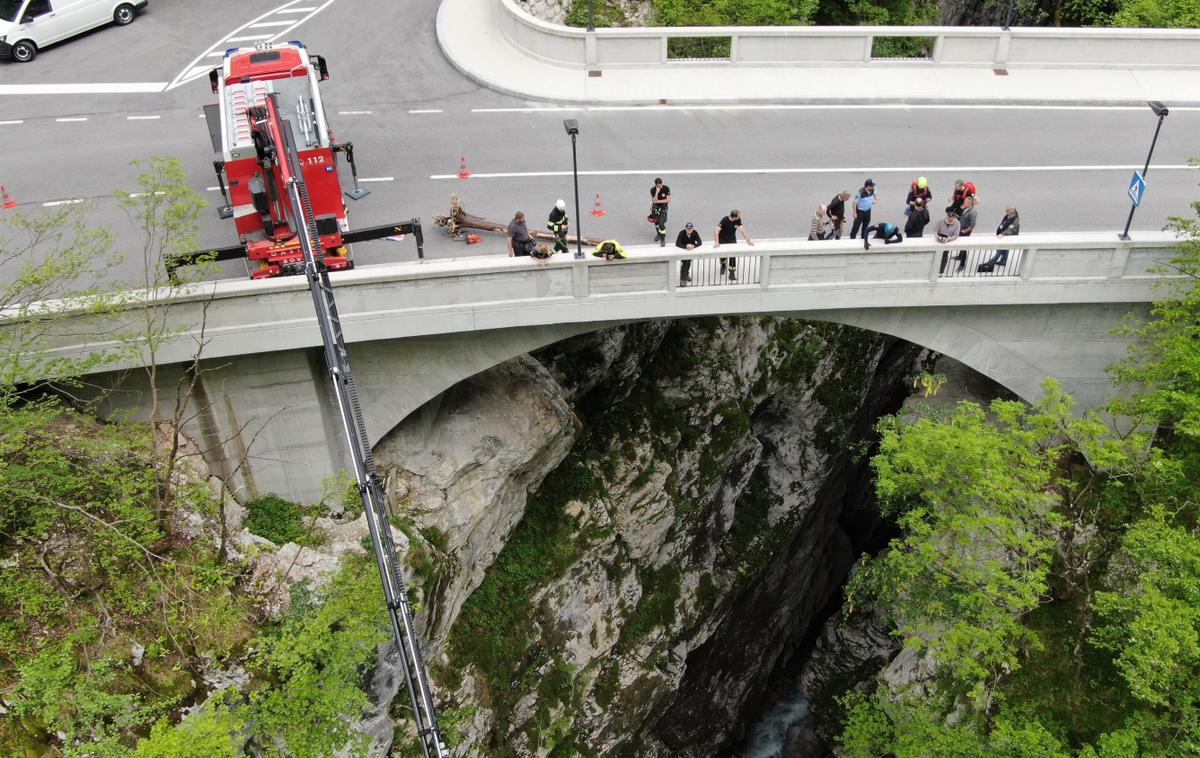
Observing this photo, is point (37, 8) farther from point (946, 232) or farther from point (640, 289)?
point (946, 232)

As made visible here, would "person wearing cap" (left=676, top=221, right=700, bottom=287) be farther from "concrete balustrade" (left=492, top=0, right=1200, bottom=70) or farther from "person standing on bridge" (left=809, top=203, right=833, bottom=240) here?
"concrete balustrade" (left=492, top=0, right=1200, bottom=70)

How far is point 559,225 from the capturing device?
21344 millimetres

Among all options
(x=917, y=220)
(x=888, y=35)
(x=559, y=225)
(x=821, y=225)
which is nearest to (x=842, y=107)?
(x=888, y=35)

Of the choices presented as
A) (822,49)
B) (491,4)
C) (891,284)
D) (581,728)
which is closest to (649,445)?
(581,728)

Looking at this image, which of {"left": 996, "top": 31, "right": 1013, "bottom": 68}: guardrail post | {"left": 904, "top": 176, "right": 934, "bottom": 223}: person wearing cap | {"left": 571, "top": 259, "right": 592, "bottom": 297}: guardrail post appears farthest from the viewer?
{"left": 996, "top": 31, "right": 1013, "bottom": 68}: guardrail post

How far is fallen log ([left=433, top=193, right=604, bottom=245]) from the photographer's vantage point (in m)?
22.7

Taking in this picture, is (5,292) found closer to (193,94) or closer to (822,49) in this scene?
(193,94)

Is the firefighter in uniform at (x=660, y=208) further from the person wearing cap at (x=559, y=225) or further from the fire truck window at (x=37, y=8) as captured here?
the fire truck window at (x=37, y=8)

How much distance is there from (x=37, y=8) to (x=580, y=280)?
22.4 m

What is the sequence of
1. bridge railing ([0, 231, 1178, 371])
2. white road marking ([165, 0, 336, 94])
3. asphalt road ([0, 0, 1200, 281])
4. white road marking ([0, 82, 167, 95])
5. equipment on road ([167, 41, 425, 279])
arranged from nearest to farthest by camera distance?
bridge railing ([0, 231, 1178, 371]), equipment on road ([167, 41, 425, 279]), asphalt road ([0, 0, 1200, 281]), white road marking ([0, 82, 167, 95]), white road marking ([165, 0, 336, 94])

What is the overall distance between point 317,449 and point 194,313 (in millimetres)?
4301

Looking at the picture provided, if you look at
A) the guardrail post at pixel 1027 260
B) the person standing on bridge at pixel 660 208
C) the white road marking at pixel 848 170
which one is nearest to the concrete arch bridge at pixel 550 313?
the guardrail post at pixel 1027 260

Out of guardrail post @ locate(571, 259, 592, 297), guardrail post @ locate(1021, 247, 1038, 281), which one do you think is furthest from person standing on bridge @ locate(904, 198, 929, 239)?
guardrail post @ locate(571, 259, 592, 297)

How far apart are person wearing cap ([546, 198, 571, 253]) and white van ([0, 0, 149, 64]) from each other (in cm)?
2041
